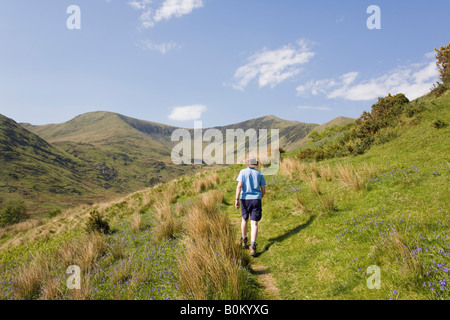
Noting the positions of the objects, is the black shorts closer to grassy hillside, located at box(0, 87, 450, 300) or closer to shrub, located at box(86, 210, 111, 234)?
grassy hillside, located at box(0, 87, 450, 300)

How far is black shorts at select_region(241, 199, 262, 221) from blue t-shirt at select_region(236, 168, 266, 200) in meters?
0.11

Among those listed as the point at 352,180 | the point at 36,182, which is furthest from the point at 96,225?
the point at 36,182

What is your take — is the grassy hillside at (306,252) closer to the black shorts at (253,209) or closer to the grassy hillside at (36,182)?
the black shorts at (253,209)

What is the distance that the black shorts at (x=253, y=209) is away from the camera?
6.18 metres

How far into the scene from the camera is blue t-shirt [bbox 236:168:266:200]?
20.6ft

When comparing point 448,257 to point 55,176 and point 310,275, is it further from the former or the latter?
point 55,176

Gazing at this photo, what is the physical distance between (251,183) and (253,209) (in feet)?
2.40

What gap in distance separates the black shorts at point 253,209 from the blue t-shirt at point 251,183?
11 cm

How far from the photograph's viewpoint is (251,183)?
632 centimetres

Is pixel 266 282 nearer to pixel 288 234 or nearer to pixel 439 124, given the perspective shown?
pixel 288 234

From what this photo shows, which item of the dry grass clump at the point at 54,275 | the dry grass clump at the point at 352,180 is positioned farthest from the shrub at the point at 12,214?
the dry grass clump at the point at 352,180

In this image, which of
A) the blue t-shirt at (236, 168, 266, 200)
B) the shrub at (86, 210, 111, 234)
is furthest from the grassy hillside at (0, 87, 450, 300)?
the shrub at (86, 210, 111, 234)
